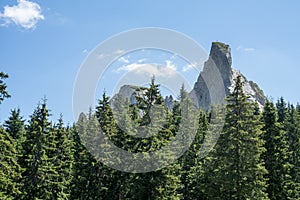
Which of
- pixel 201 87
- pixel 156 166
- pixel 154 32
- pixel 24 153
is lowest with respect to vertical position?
pixel 156 166

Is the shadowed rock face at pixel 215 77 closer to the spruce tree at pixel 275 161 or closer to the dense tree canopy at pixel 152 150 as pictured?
the dense tree canopy at pixel 152 150

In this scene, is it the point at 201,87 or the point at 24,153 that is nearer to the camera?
the point at 24,153

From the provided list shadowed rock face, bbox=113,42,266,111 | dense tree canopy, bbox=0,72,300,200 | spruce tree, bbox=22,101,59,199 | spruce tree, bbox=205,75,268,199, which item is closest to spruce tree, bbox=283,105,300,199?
dense tree canopy, bbox=0,72,300,200

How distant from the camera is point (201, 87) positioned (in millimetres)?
143250

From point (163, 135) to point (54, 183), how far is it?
1011 centimetres

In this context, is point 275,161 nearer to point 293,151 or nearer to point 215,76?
point 293,151

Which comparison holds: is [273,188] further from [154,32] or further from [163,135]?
[154,32]

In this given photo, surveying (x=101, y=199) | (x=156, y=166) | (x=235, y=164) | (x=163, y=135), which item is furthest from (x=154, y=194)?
(x=101, y=199)

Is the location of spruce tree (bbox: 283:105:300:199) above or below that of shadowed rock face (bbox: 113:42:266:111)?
below

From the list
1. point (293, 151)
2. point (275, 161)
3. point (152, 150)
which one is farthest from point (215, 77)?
point (152, 150)

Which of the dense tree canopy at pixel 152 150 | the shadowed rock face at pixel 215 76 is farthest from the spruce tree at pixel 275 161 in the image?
the shadowed rock face at pixel 215 76

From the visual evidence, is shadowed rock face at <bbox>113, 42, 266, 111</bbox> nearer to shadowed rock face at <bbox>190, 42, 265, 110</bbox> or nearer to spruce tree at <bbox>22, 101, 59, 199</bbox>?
shadowed rock face at <bbox>190, 42, 265, 110</bbox>

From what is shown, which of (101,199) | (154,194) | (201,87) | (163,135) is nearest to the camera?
(154,194)

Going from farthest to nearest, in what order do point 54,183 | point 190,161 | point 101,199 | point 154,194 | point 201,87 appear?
point 201,87
point 190,161
point 101,199
point 54,183
point 154,194
